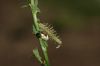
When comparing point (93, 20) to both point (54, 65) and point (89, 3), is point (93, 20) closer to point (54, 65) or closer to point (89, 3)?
point (89, 3)

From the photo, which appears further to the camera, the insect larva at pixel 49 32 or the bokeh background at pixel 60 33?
the bokeh background at pixel 60 33

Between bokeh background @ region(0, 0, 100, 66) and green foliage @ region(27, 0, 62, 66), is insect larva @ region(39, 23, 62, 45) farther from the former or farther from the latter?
bokeh background @ region(0, 0, 100, 66)

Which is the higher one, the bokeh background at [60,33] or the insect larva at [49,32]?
the insect larva at [49,32]

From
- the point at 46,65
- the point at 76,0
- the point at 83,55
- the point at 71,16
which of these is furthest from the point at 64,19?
the point at 46,65

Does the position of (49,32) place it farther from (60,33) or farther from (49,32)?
(60,33)

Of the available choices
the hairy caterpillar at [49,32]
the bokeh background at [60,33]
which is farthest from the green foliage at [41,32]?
the bokeh background at [60,33]

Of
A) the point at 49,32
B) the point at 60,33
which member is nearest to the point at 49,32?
the point at 49,32

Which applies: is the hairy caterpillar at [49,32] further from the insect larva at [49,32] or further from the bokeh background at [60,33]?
the bokeh background at [60,33]

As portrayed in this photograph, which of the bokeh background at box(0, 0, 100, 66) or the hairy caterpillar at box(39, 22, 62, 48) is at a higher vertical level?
the hairy caterpillar at box(39, 22, 62, 48)

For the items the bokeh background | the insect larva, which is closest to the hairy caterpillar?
the insect larva
